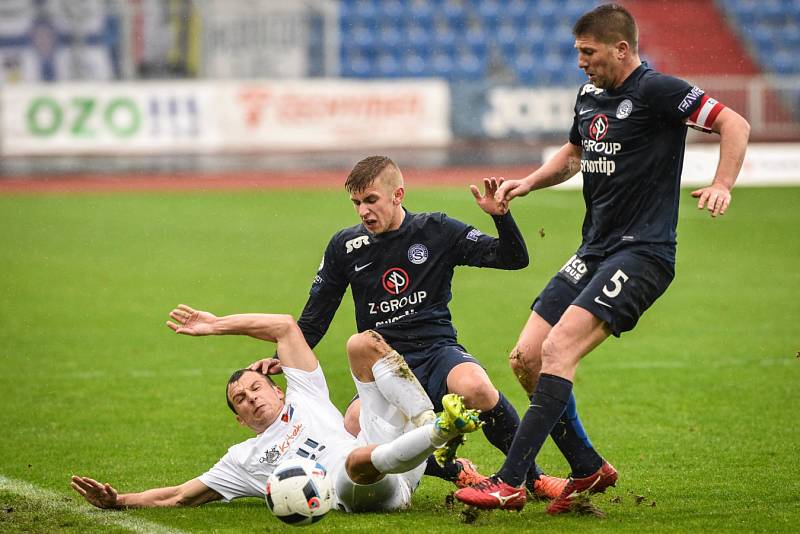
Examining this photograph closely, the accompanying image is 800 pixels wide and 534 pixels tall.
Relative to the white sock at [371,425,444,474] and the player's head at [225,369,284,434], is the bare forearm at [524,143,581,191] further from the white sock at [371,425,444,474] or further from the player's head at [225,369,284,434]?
the player's head at [225,369,284,434]

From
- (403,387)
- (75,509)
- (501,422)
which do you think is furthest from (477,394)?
(75,509)

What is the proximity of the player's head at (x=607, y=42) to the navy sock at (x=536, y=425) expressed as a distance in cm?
139

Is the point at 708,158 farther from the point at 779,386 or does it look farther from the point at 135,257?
the point at 779,386

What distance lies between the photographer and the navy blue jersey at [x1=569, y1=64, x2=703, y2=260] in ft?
16.7

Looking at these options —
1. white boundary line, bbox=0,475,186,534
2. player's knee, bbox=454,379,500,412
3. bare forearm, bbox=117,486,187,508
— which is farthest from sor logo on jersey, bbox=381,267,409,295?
white boundary line, bbox=0,475,186,534

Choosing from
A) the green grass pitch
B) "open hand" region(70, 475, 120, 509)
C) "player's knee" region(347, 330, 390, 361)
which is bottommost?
the green grass pitch

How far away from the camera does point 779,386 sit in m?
7.84

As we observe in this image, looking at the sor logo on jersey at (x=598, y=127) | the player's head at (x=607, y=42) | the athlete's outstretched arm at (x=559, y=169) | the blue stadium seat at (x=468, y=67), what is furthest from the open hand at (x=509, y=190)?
the blue stadium seat at (x=468, y=67)

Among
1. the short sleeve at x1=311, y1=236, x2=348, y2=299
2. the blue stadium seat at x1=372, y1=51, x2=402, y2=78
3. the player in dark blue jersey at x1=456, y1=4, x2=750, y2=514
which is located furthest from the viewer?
the blue stadium seat at x1=372, y1=51, x2=402, y2=78

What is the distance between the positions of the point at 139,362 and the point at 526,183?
4569mm

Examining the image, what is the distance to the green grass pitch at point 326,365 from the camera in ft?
17.1

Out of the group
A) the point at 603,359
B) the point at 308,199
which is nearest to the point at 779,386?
the point at 603,359

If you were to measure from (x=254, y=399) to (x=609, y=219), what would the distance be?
71.6 inches

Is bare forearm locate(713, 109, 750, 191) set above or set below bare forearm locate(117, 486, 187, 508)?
above
